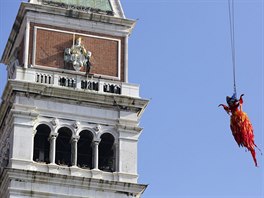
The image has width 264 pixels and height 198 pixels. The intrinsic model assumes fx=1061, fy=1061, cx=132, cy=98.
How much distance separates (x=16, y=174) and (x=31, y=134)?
242cm

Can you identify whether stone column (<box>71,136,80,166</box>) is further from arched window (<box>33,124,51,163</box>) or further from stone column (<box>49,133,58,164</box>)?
arched window (<box>33,124,51,163</box>)

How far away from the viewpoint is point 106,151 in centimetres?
5422

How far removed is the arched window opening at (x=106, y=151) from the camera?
53938 mm

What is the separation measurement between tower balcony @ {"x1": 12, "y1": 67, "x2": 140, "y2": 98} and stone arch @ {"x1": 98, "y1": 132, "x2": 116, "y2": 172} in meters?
2.36

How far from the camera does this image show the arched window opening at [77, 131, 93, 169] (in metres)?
53.5

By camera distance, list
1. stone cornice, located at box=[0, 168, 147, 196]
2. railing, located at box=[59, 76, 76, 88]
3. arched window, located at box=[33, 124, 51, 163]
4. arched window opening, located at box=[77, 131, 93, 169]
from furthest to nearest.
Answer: railing, located at box=[59, 76, 76, 88]
arched window opening, located at box=[77, 131, 93, 169]
arched window, located at box=[33, 124, 51, 163]
stone cornice, located at box=[0, 168, 147, 196]

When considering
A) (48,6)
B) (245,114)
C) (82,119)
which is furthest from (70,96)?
(245,114)

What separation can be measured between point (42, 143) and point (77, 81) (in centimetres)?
374

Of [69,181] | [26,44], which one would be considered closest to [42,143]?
[69,181]

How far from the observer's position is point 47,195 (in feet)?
168

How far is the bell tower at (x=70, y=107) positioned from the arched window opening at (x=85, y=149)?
0.17ft

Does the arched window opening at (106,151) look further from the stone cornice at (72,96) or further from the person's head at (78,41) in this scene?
the person's head at (78,41)

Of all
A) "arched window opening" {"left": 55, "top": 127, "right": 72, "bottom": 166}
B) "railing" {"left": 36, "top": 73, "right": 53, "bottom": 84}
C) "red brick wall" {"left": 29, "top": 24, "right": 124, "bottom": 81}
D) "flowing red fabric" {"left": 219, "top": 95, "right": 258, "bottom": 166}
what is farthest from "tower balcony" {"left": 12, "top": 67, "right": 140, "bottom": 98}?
"flowing red fabric" {"left": 219, "top": 95, "right": 258, "bottom": 166}

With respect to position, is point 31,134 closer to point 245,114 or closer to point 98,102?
point 98,102
